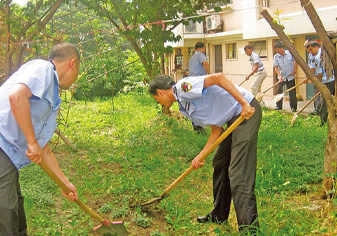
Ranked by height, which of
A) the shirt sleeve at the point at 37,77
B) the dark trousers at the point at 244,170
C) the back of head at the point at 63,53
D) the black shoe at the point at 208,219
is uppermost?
the back of head at the point at 63,53

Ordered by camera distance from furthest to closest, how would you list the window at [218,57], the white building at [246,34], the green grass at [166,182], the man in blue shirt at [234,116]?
the window at [218,57], the white building at [246,34], the green grass at [166,182], the man in blue shirt at [234,116]

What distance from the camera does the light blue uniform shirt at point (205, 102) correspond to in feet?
11.2

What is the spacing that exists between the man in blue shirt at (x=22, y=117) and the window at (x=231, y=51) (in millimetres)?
14739

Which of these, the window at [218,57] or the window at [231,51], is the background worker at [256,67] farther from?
the window at [218,57]

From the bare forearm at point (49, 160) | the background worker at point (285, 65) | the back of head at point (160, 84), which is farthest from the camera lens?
the background worker at point (285, 65)

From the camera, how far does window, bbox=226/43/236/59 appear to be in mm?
17125

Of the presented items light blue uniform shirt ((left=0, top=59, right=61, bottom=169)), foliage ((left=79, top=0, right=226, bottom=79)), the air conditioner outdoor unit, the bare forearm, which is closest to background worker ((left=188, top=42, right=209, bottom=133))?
foliage ((left=79, top=0, right=226, bottom=79))

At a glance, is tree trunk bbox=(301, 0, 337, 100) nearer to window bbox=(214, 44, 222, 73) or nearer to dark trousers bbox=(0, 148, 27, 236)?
dark trousers bbox=(0, 148, 27, 236)

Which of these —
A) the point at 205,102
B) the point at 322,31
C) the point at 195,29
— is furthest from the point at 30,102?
the point at 195,29

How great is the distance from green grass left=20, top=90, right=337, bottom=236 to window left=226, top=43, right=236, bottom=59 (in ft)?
28.2

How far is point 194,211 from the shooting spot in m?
4.64

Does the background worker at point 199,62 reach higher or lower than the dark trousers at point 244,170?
higher

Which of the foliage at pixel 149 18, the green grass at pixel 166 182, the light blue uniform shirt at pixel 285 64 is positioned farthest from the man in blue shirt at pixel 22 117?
the light blue uniform shirt at pixel 285 64

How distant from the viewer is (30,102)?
2.86 metres
